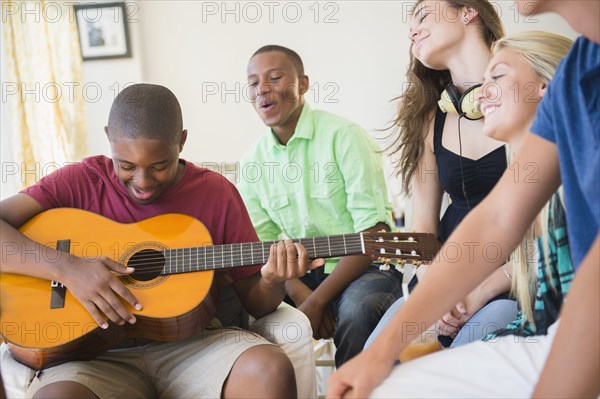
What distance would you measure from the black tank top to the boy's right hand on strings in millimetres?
919

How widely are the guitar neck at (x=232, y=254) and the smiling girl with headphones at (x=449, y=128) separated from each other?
0.24 meters

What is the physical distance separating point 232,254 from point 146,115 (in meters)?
0.45

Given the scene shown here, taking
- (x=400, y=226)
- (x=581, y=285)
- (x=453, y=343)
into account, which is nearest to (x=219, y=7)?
(x=400, y=226)

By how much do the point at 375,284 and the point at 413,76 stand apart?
0.68 m

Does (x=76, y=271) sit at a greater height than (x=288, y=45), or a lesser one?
lesser

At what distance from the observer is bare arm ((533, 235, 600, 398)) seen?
812mm

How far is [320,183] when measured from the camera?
238cm

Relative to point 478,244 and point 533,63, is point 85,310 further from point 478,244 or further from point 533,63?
point 533,63

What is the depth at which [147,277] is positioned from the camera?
5.55 feet

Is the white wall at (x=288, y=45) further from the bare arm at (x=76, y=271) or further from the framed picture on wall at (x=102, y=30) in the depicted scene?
the bare arm at (x=76, y=271)

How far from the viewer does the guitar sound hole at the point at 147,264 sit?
169 cm

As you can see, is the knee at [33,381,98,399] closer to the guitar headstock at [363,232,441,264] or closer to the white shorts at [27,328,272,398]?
the white shorts at [27,328,272,398]

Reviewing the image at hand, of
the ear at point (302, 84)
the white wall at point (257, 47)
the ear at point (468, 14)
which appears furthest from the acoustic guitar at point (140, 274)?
the white wall at point (257, 47)

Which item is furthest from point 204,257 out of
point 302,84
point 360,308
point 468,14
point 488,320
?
point 302,84
